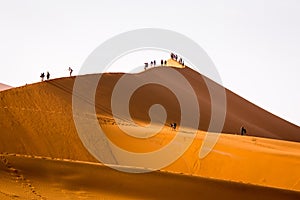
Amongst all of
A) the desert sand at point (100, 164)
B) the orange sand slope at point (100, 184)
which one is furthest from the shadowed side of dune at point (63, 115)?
the orange sand slope at point (100, 184)

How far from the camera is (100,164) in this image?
13.5 m

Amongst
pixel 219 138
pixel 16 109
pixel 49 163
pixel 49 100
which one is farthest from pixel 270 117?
pixel 49 163

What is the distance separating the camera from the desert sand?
11.6 meters

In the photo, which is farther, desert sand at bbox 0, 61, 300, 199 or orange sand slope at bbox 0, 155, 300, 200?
desert sand at bbox 0, 61, 300, 199

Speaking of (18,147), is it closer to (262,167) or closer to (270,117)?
(262,167)

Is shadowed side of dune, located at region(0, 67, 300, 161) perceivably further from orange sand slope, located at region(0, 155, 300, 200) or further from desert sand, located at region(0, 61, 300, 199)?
orange sand slope, located at region(0, 155, 300, 200)

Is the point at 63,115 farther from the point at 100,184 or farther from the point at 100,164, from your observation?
the point at 100,184

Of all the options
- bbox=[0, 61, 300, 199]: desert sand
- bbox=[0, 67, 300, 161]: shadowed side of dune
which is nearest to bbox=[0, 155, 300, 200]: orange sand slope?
bbox=[0, 61, 300, 199]: desert sand

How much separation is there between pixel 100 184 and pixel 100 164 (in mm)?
1585

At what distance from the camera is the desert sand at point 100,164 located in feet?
38.1

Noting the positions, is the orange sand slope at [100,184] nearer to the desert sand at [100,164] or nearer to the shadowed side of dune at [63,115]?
the desert sand at [100,164]

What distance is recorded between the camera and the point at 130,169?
518 inches

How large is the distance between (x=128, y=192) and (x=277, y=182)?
5.85 metres

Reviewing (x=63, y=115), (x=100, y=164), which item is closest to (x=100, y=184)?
(x=100, y=164)
